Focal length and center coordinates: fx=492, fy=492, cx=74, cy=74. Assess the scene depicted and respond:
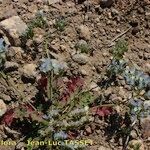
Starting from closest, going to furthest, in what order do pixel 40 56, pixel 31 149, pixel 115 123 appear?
1. pixel 31 149
2. pixel 115 123
3. pixel 40 56

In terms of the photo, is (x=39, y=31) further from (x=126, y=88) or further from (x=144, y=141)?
(x=144, y=141)

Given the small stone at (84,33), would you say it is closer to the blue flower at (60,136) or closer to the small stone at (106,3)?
the small stone at (106,3)

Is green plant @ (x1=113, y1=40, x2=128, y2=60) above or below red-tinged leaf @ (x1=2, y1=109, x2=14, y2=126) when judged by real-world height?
above

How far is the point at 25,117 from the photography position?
16.9ft

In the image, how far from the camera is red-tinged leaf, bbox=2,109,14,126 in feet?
16.6

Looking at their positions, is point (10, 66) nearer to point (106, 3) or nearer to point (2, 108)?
point (2, 108)

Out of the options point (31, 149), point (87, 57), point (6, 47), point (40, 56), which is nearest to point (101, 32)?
point (87, 57)

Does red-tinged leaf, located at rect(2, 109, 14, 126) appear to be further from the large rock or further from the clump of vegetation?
the clump of vegetation

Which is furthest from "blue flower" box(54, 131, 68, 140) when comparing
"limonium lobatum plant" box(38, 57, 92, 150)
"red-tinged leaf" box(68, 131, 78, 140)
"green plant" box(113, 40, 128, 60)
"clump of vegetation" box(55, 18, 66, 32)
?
"clump of vegetation" box(55, 18, 66, 32)

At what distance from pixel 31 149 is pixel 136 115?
1.15 m

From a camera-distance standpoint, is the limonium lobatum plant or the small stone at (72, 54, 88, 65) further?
the small stone at (72, 54, 88, 65)

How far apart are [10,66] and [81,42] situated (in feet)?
2.93

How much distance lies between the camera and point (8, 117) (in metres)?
5.07

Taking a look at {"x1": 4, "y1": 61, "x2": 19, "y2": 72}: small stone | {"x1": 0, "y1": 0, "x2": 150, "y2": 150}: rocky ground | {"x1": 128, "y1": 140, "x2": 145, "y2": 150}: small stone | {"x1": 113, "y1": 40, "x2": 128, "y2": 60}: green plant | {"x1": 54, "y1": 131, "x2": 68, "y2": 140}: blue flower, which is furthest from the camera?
{"x1": 113, "y1": 40, "x2": 128, "y2": 60}: green plant
